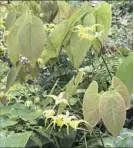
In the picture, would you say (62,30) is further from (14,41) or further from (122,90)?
(122,90)

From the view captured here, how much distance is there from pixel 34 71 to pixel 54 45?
0.28 ft

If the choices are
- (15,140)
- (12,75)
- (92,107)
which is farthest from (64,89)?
(15,140)

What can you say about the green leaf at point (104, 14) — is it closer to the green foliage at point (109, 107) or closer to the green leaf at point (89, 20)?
the green leaf at point (89, 20)

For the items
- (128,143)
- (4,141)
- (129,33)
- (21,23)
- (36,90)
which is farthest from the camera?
(129,33)

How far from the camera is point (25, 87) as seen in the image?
1.15m

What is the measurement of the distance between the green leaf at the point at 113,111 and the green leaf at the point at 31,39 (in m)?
0.17

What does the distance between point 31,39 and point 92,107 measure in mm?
193

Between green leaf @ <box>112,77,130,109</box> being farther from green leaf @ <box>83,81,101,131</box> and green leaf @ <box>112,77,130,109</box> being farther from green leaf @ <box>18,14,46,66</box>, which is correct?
green leaf @ <box>18,14,46,66</box>

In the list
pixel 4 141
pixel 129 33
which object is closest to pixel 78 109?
pixel 4 141

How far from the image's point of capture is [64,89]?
43.1 inches

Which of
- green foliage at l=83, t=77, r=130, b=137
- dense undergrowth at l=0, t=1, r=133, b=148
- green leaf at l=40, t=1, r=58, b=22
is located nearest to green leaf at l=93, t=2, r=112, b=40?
dense undergrowth at l=0, t=1, r=133, b=148

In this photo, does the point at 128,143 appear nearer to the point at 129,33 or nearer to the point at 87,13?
the point at 87,13

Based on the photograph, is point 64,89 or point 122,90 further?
point 64,89

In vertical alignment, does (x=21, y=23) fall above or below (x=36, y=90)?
above
